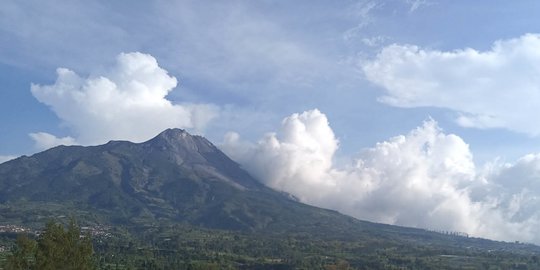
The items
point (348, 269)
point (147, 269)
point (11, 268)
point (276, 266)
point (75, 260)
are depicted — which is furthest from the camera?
point (276, 266)

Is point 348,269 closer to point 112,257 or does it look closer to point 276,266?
point 276,266

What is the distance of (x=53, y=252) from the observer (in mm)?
50469

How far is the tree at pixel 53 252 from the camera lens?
163 feet

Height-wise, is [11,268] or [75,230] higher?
[75,230]

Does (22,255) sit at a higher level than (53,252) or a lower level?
lower

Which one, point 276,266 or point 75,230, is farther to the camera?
point 276,266

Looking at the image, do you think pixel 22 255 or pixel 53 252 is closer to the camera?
pixel 22 255

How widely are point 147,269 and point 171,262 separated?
2231 centimetres

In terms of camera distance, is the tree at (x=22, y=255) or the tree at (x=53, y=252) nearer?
the tree at (x=22, y=255)

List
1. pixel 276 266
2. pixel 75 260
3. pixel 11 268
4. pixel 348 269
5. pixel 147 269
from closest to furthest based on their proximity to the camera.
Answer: pixel 11 268 → pixel 75 260 → pixel 147 269 → pixel 348 269 → pixel 276 266

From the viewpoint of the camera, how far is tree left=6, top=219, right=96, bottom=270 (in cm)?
4953

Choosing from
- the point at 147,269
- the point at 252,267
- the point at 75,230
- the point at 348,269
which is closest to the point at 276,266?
the point at 252,267

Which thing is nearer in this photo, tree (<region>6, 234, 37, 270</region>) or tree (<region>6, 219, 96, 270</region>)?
tree (<region>6, 234, 37, 270</region>)

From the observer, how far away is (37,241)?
168 feet
